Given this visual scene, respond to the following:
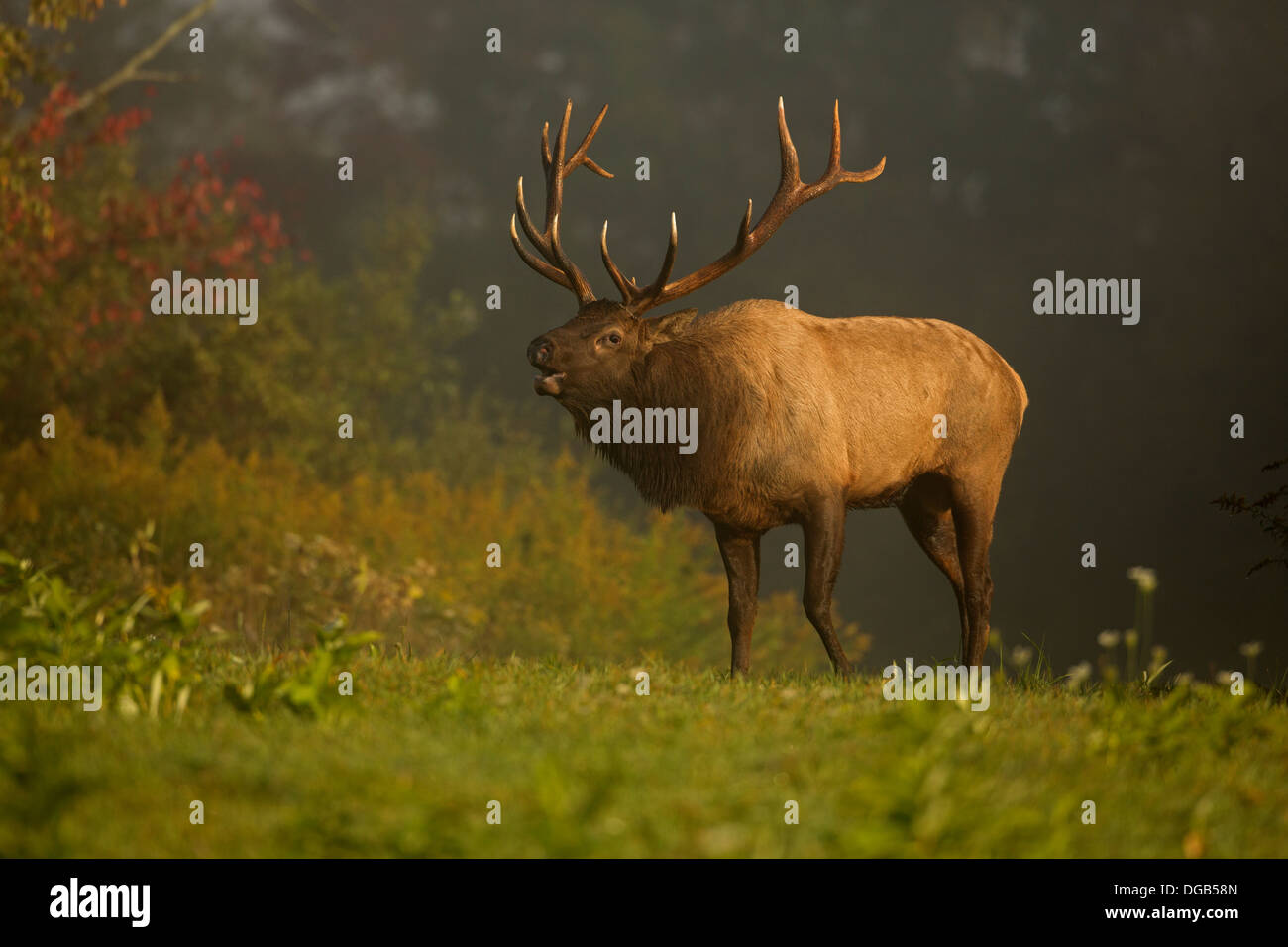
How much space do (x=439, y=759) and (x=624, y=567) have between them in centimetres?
795

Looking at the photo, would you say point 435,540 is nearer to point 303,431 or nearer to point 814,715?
point 303,431

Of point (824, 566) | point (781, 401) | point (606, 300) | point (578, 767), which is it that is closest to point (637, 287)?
point (606, 300)

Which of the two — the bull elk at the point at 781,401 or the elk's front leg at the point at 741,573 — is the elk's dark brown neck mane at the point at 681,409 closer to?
Result: the bull elk at the point at 781,401

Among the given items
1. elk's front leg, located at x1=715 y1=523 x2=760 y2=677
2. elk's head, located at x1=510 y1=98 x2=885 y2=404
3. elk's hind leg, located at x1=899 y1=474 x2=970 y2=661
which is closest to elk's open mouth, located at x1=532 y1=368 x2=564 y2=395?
elk's head, located at x1=510 y1=98 x2=885 y2=404

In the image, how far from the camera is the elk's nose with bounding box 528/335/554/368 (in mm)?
6297

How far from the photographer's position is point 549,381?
6.38m

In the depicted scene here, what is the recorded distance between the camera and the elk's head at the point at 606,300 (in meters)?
6.43

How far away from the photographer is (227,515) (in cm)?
1053

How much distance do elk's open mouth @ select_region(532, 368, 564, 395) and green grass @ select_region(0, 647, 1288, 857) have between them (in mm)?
1885

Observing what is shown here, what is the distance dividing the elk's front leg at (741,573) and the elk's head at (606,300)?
1071 mm

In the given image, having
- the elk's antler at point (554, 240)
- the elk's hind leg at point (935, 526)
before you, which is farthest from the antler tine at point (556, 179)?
the elk's hind leg at point (935, 526)

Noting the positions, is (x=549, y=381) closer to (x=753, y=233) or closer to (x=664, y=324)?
(x=664, y=324)
